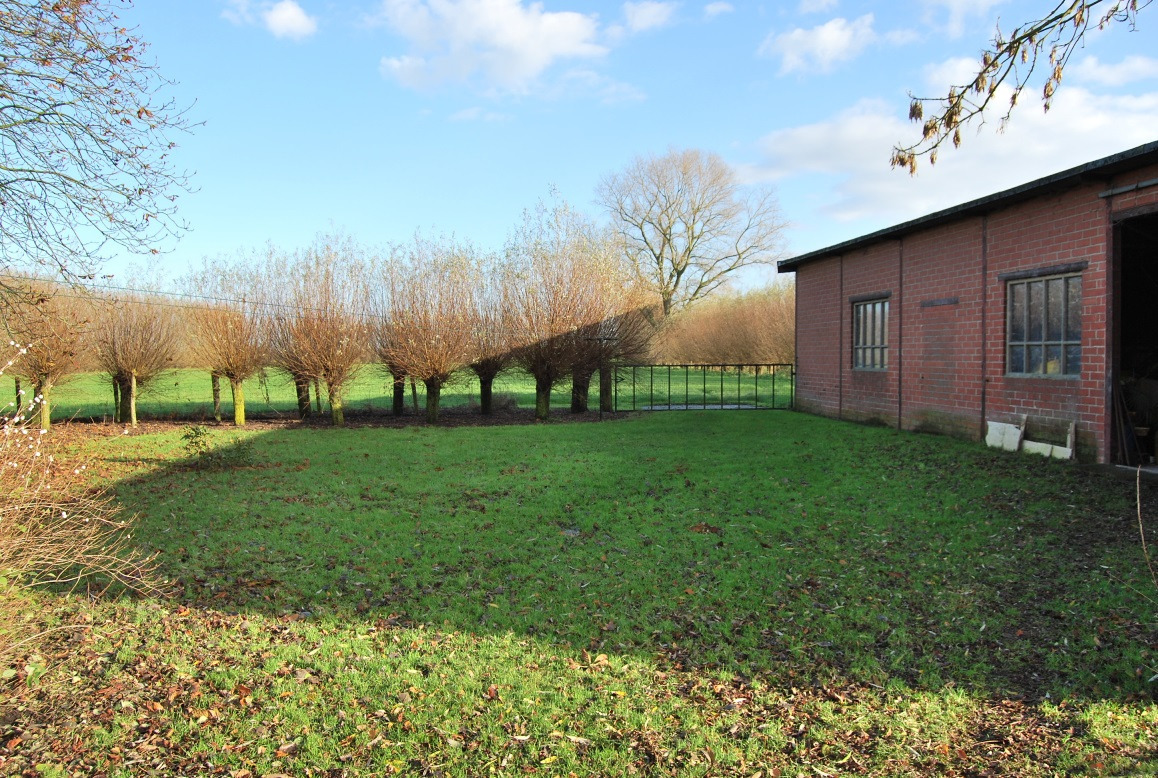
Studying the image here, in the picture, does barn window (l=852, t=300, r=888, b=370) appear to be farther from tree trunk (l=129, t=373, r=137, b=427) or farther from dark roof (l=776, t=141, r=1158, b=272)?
tree trunk (l=129, t=373, r=137, b=427)

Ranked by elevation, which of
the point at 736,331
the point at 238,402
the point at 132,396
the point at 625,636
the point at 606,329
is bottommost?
the point at 625,636

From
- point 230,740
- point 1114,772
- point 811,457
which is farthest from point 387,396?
point 1114,772

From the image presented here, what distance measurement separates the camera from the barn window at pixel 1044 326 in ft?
30.7

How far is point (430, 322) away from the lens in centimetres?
1836

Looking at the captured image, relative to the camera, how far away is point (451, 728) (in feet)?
12.1

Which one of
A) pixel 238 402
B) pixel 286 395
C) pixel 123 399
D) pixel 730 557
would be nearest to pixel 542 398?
pixel 238 402

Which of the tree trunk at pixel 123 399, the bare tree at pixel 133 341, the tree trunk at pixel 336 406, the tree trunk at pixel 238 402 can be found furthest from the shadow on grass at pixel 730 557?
the tree trunk at pixel 123 399

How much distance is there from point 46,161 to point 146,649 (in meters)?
5.24

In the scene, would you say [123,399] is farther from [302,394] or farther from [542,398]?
[542,398]

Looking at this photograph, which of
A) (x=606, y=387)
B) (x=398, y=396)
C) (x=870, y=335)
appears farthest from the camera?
(x=398, y=396)

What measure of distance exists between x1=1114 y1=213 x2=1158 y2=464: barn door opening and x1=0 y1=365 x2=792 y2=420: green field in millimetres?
9144

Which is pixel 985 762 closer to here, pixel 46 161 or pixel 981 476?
pixel 981 476

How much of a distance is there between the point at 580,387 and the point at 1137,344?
13248mm

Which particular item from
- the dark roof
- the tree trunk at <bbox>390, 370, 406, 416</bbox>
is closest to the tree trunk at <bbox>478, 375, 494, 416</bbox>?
the tree trunk at <bbox>390, 370, 406, 416</bbox>
